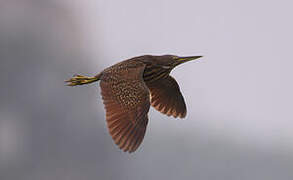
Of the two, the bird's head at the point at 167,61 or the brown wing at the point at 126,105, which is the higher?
the bird's head at the point at 167,61

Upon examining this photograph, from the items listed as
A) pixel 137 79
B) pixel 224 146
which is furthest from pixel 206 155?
pixel 137 79

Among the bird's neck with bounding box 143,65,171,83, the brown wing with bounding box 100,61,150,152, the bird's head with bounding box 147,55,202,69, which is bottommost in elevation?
the brown wing with bounding box 100,61,150,152

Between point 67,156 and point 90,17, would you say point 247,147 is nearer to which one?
point 90,17

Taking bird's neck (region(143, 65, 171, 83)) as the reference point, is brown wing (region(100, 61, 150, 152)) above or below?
below

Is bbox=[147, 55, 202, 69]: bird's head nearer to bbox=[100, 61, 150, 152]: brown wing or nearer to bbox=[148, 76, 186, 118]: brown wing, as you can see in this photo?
bbox=[148, 76, 186, 118]: brown wing

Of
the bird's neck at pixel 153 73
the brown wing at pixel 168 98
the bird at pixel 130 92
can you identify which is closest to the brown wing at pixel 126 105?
the bird at pixel 130 92

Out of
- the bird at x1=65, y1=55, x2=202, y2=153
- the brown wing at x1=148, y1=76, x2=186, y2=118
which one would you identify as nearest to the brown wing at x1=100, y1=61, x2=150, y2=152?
the bird at x1=65, y1=55, x2=202, y2=153

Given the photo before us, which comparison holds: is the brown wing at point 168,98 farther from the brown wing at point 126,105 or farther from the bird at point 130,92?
Answer: the brown wing at point 126,105
